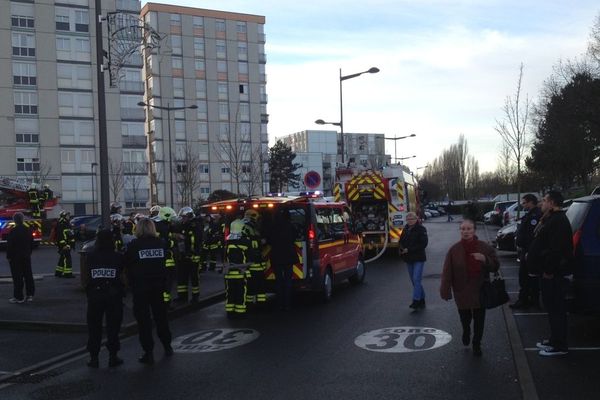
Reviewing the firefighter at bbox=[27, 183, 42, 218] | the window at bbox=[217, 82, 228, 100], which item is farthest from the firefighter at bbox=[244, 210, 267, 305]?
the window at bbox=[217, 82, 228, 100]

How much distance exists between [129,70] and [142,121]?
5350mm

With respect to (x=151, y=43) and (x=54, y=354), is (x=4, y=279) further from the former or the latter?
(x=54, y=354)

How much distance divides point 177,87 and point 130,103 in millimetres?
12427

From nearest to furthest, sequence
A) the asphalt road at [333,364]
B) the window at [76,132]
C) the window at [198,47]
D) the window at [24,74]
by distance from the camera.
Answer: the asphalt road at [333,364] < the window at [24,74] < the window at [76,132] < the window at [198,47]

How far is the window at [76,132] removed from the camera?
60438 mm

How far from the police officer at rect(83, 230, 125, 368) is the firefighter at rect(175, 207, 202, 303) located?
3519mm

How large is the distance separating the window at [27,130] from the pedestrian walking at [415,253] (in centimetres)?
5535

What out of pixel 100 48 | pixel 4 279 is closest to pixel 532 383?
pixel 100 48

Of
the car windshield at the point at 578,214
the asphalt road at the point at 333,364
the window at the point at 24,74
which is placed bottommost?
the asphalt road at the point at 333,364

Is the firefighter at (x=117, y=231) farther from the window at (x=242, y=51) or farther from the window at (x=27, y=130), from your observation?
the window at (x=242, y=51)

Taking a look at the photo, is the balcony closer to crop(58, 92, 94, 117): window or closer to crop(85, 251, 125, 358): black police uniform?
crop(58, 92, 94, 117): window

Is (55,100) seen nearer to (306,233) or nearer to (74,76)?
(74,76)

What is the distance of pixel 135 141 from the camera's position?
216 feet

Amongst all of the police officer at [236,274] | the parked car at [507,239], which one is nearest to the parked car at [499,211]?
the parked car at [507,239]
